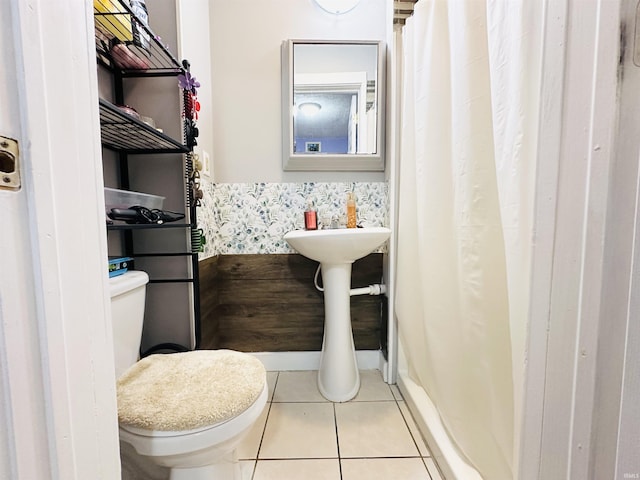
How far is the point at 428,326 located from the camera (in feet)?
3.59

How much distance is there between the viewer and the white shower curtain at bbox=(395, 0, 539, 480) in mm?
652

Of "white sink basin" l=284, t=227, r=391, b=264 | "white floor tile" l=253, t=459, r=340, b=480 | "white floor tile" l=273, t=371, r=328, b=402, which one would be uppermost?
"white sink basin" l=284, t=227, r=391, b=264

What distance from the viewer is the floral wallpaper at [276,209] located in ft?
5.24

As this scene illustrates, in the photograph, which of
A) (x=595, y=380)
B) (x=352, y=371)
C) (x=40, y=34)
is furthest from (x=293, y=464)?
(x=40, y=34)

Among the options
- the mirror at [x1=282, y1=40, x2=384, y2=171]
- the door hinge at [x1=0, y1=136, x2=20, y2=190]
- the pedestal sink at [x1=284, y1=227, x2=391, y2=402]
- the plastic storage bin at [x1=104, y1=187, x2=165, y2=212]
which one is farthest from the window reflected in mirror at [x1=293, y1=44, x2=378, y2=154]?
the door hinge at [x1=0, y1=136, x2=20, y2=190]

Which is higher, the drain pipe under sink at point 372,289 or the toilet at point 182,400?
the drain pipe under sink at point 372,289

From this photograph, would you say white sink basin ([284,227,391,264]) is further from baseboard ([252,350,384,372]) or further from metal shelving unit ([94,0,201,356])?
baseboard ([252,350,384,372])

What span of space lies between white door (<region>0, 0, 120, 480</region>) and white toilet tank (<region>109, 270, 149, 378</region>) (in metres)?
0.52

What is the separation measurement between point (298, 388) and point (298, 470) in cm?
50

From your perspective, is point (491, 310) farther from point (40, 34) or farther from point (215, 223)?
point (215, 223)

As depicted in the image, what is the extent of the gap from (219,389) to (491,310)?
2.42 ft

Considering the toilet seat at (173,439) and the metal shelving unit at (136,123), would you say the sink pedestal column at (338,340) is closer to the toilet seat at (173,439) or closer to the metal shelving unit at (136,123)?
the metal shelving unit at (136,123)

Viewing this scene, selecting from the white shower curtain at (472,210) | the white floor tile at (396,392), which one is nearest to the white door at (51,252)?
the white shower curtain at (472,210)

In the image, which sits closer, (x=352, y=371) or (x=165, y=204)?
(x=165, y=204)
